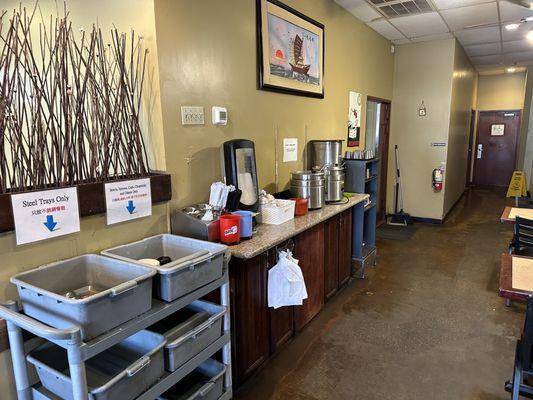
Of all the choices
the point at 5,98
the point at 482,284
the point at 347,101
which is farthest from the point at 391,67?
the point at 5,98

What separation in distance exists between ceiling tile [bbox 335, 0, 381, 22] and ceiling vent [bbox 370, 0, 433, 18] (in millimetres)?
87

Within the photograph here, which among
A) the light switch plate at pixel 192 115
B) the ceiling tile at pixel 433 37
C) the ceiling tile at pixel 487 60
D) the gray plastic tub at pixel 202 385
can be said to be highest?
the ceiling tile at pixel 487 60

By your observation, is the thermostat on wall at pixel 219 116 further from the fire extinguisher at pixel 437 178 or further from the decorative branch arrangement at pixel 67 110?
the fire extinguisher at pixel 437 178

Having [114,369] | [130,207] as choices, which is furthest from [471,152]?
[114,369]

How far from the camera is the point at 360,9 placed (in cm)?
421

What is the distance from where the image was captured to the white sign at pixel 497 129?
9094 mm

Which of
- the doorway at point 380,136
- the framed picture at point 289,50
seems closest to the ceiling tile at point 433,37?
the doorway at point 380,136

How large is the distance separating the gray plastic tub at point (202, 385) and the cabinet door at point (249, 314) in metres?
0.27

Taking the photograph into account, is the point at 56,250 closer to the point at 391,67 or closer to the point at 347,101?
the point at 347,101

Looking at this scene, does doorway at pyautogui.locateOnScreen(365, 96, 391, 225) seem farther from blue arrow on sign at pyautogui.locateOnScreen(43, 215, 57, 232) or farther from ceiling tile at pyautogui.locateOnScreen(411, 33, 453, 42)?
blue arrow on sign at pyautogui.locateOnScreen(43, 215, 57, 232)

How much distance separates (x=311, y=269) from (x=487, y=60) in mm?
6710

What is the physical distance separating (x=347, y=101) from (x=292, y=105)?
1.35 meters

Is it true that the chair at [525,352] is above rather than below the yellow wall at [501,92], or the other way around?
below

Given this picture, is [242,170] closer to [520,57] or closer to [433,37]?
[433,37]
